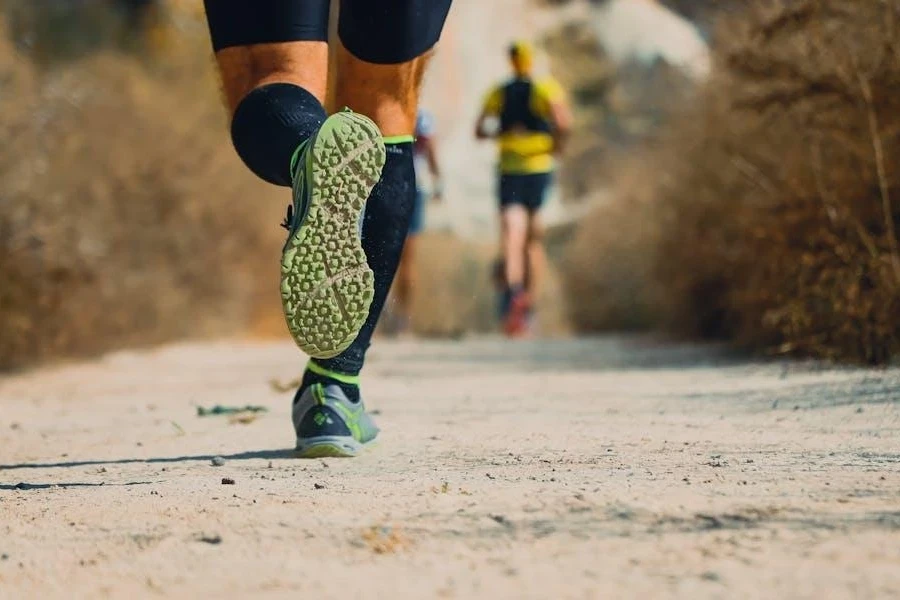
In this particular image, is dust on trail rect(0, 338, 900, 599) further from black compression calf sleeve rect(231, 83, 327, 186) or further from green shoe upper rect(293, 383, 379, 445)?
black compression calf sleeve rect(231, 83, 327, 186)

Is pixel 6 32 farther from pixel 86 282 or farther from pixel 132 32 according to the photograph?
pixel 132 32

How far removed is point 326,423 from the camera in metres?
3.47

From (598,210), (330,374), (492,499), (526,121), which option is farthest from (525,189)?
(492,499)

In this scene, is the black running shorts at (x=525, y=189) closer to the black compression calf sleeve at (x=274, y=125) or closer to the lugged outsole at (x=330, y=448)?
the lugged outsole at (x=330, y=448)

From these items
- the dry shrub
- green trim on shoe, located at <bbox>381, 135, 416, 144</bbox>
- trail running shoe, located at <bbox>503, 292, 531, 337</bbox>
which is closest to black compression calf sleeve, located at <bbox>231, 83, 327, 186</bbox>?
green trim on shoe, located at <bbox>381, 135, 416, 144</bbox>

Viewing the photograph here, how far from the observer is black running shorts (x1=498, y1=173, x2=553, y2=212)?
10398mm

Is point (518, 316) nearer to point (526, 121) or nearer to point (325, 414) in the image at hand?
point (526, 121)

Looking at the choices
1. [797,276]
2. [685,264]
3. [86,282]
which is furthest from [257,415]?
[685,264]

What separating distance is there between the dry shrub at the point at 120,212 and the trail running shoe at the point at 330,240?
14.1 feet

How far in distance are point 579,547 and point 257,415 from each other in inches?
109

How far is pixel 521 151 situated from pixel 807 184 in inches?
175

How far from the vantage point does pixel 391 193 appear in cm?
338

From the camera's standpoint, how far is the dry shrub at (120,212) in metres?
7.18

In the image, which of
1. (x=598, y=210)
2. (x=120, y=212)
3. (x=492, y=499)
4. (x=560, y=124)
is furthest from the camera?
(x=598, y=210)
